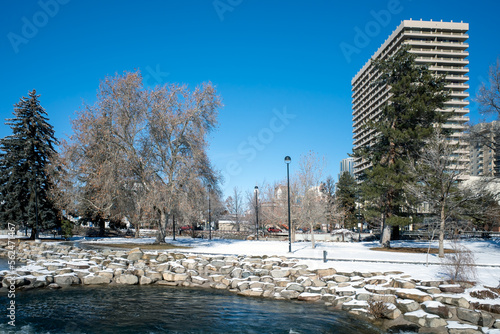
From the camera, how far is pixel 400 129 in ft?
86.6

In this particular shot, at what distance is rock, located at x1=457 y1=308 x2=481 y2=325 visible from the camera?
10844 mm

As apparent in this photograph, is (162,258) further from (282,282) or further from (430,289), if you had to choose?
(430,289)

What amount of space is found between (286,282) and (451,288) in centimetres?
664

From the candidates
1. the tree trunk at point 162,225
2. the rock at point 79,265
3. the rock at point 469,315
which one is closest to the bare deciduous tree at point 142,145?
the tree trunk at point 162,225

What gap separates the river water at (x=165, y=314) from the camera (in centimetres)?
1069

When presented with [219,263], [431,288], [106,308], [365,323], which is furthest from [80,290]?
[431,288]

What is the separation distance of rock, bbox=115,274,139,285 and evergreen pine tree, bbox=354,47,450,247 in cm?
1663

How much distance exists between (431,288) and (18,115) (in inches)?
1497

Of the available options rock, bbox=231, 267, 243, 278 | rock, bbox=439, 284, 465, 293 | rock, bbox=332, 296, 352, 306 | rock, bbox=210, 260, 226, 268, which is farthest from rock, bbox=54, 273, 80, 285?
rock, bbox=439, 284, 465, 293

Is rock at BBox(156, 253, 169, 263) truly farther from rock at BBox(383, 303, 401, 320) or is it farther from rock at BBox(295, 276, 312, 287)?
rock at BBox(383, 303, 401, 320)

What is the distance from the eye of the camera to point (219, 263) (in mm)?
19281

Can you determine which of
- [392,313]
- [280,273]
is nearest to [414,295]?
[392,313]

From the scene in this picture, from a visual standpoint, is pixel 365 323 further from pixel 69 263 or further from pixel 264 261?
pixel 69 263

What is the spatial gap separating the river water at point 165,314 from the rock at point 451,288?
12.8ft
